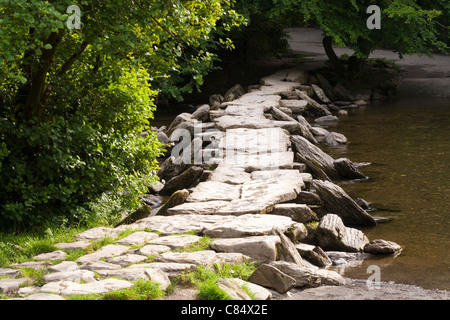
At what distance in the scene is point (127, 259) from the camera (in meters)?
5.82

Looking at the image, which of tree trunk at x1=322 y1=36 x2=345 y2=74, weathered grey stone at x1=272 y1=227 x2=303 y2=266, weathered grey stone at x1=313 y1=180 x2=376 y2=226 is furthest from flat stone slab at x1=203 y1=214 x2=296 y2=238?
tree trunk at x1=322 y1=36 x2=345 y2=74

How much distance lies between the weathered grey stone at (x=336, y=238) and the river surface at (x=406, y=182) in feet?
1.22

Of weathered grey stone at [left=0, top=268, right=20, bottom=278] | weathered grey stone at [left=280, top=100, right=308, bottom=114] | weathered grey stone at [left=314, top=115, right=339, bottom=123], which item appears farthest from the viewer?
weathered grey stone at [left=314, top=115, right=339, bottom=123]

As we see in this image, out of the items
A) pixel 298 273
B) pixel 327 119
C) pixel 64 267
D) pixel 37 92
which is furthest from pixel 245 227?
pixel 327 119

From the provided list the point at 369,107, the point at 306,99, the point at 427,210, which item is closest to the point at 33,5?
the point at 427,210

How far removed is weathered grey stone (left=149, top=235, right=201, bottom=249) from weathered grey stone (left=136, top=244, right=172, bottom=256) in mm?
87

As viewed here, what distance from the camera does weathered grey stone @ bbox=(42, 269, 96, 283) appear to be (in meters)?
5.19

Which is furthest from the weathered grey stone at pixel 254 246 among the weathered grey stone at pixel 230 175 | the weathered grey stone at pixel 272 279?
the weathered grey stone at pixel 230 175

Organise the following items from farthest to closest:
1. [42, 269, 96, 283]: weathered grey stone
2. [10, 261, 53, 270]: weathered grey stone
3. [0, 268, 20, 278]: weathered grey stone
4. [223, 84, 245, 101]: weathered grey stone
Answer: [223, 84, 245, 101]: weathered grey stone
[10, 261, 53, 270]: weathered grey stone
[0, 268, 20, 278]: weathered grey stone
[42, 269, 96, 283]: weathered grey stone

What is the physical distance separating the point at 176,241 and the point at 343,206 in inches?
122

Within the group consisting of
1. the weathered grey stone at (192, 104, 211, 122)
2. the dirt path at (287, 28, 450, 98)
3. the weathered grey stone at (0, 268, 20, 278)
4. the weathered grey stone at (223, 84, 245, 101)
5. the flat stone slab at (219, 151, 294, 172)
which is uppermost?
the dirt path at (287, 28, 450, 98)

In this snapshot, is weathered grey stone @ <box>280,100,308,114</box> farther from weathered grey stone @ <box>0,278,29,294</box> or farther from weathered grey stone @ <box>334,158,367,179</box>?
weathered grey stone @ <box>0,278,29,294</box>

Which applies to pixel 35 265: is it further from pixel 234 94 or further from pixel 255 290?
pixel 234 94

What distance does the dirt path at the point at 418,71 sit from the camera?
874 inches
